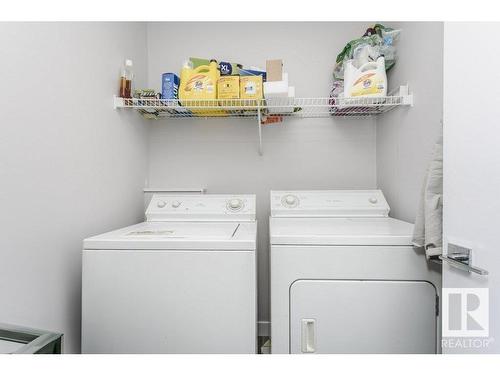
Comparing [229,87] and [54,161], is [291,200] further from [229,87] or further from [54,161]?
[54,161]

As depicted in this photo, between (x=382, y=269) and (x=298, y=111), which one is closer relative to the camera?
(x=382, y=269)

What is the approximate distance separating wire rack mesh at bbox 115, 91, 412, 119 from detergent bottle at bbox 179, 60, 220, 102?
38mm

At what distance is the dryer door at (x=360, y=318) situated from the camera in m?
1.43

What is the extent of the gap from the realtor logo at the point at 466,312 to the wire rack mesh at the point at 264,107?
4.07 feet

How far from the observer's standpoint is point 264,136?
259cm

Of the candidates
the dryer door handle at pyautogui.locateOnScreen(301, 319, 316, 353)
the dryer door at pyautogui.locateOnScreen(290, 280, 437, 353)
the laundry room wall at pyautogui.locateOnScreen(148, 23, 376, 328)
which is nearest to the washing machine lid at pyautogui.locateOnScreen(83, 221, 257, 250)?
the dryer door at pyautogui.locateOnScreen(290, 280, 437, 353)

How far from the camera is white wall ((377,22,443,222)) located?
1672 mm

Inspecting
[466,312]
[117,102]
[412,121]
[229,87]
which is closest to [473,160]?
[466,312]

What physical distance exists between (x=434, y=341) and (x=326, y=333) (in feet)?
1.65

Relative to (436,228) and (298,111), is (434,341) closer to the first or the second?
(436,228)

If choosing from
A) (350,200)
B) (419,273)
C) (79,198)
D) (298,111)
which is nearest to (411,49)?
(298,111)

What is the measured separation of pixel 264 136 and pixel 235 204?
2.33ft

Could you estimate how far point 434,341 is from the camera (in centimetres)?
144

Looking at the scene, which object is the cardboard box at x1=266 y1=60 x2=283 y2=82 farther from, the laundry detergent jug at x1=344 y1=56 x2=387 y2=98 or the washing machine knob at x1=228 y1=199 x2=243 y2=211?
the washing machine knob at x1=228 y1=199 x2=243 y2=211
